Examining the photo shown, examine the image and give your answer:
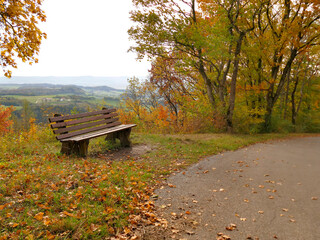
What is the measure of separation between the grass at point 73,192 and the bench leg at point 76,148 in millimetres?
284

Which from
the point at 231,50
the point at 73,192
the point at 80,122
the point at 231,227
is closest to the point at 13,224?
the point at 73,192

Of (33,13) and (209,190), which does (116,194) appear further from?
(33,13)

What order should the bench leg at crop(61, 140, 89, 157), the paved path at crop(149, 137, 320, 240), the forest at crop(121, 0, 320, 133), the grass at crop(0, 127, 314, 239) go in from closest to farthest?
the grass at crop(0, 127, 314, 239), the paved path at crop(149, 137, 320, 240), the bench leg at crop(61, 140, 89, 157), the forest at crop(121, 0, 320, 133)

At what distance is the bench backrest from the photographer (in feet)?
22.1

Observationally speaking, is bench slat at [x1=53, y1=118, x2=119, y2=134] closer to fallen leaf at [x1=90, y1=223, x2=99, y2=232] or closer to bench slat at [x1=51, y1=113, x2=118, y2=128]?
bench slat at [x1=51, y1=113, x2=118, y2=128]

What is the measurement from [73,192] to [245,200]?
328 centimetres

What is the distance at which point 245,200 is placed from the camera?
4551 millimetres

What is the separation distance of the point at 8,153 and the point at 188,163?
529 cm

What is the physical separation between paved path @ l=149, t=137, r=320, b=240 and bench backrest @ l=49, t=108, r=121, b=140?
3.45 meters

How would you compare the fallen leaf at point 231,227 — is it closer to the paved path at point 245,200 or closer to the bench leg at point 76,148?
the paved path at point 245,200

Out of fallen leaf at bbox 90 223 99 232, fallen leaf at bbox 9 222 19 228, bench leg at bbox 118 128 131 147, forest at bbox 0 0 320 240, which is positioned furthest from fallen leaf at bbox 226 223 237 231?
bench leg at bbox 118 128 131 147

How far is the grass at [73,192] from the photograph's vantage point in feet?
10.0

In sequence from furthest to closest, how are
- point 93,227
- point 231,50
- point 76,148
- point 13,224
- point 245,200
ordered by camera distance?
point 231,50, point 76,148, point 245,200, point 93,227, point 13,224

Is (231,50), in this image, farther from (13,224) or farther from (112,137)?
(13,224)
